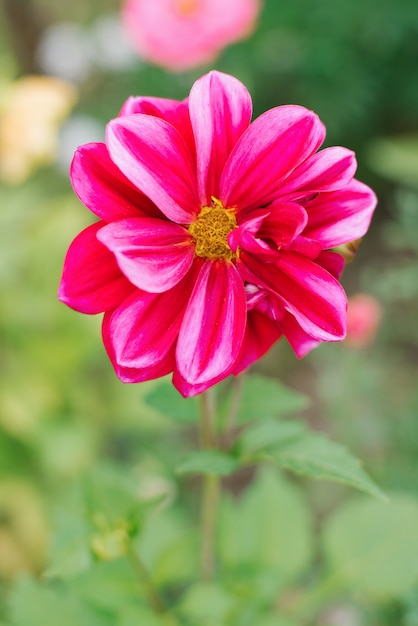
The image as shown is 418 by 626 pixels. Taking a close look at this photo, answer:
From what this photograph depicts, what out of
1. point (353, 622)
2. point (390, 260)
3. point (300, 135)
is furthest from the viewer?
point (390, 260)

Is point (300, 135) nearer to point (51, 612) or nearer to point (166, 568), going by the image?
point (166, 568)

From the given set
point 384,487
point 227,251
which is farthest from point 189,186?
point 384,487

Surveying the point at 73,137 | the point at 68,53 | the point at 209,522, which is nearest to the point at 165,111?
the point at 209,522

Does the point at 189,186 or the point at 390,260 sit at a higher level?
the point at 189,186

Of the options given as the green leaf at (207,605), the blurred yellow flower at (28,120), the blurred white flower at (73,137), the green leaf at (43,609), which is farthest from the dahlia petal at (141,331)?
the blurred white flower at (73,137)

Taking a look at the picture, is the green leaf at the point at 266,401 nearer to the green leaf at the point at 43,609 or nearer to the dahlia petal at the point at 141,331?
the dahlia petal at the point at 141,331

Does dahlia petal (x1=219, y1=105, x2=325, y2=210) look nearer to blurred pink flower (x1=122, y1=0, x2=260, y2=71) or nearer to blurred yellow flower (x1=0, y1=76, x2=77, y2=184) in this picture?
blurred yellow flower (x1=0, y1=76, x2=77, y2=184)
